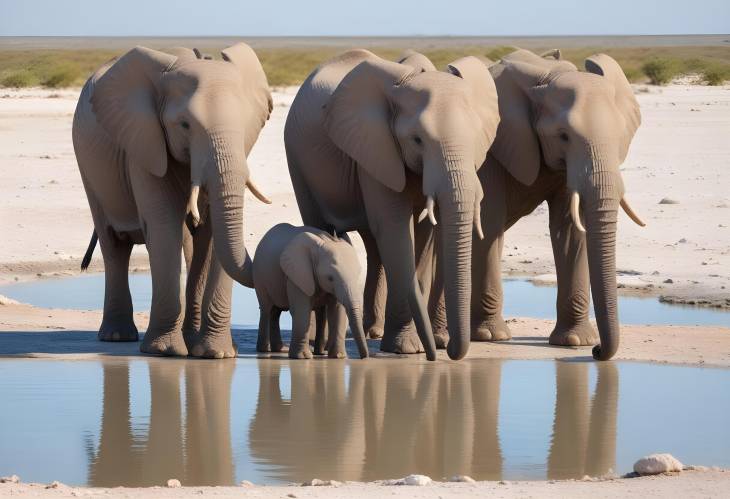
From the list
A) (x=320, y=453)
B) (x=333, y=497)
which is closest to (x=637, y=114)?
(x=320, y=453)

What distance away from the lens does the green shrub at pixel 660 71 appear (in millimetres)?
50500

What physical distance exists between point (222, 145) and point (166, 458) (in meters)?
3.04

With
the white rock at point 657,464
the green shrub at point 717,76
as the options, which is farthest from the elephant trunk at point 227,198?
the green shrub at point 717,76

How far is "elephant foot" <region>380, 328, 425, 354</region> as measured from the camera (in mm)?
11414

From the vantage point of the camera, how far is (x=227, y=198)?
10.6 metres

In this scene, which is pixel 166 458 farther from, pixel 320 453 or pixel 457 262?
pixel 457 262

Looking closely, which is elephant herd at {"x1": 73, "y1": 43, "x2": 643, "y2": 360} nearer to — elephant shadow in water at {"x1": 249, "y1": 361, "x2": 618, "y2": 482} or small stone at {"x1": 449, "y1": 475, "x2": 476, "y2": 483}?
elephant shadow in water at {"x1": 249, "y1": 361, "x2": 618, "y2": 482}

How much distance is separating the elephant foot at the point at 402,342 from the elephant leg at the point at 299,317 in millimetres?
641

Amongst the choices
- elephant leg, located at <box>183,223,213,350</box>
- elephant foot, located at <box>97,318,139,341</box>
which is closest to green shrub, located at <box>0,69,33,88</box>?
elephant foot, located at <box>97,318,139,341</box>

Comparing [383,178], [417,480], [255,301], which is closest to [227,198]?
[383,178]

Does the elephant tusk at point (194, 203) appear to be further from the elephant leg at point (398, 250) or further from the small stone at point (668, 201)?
the small stone at point (668, 201)

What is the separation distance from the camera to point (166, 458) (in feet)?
26.3

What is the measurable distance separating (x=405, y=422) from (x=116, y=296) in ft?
12.2

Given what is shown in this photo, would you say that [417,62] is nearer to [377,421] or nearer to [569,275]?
[569,275]
